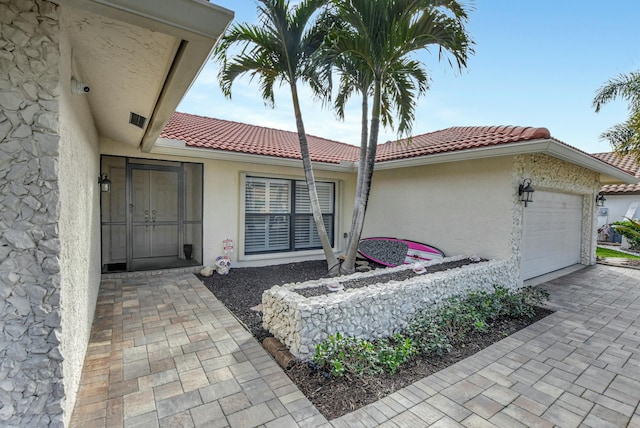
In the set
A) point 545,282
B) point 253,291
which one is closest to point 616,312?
point 545,282

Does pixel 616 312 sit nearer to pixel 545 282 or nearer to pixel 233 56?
pixel 545 282

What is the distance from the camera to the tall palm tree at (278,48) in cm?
604

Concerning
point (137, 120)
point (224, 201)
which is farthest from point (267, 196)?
point (137, 120)

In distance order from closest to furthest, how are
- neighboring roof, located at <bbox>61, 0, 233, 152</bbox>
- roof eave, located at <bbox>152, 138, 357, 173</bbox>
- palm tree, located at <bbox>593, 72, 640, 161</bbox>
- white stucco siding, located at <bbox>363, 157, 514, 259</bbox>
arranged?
neighboring roof, located at <bbox>61, 0, 233, 152</bbox> < roof eave, located at <bbox>152, 138, 357, 173</bbox> < white stucco siding, located at <bbox>363, 157, 514, 259</bbox> < palm tree, located at <bbox>593, 72, 640, 161</bbox>

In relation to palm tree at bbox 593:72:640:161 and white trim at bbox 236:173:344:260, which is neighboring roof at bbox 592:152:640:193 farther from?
white trim at bbox 236:173:344:260

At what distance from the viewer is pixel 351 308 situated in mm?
4238

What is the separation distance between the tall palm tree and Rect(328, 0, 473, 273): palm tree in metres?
0.60

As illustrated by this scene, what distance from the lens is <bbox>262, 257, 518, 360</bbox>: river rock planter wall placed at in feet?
12.8

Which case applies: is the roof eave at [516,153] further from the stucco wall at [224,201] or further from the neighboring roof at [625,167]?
the neighboring roof at [625,167]

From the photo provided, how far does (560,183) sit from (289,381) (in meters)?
9.38

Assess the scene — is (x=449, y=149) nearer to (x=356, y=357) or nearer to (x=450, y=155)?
(x=450, y=155)

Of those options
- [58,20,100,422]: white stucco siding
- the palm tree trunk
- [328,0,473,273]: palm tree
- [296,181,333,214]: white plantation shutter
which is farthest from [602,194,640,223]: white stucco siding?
[58,20,100,422]: white stucco siding

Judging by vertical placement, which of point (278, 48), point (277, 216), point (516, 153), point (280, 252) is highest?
point (278, 48)

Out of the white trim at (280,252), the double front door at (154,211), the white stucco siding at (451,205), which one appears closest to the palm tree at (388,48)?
the white stucco siding at (451,205)
